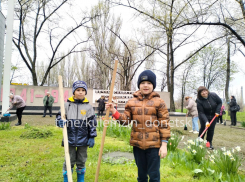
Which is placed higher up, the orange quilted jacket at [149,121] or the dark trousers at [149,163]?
the orange quilted jacket at [149,121]

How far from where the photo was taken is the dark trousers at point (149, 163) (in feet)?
6.86

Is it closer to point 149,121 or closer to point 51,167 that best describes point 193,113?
point 51,167

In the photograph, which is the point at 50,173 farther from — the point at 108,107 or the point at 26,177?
the point at 108,107

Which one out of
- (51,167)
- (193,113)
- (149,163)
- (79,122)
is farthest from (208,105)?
(51,167)

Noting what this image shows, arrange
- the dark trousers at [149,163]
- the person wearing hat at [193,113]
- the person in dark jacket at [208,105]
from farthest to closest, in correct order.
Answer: the person wearing hat at [193,113], the person in dark jacket at [208,105], the dark trousers at [149,163]

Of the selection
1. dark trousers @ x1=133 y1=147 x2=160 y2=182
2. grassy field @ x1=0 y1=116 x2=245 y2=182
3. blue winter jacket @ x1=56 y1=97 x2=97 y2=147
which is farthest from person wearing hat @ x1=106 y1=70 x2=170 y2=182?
grassy field @ x1=0 y1=116 x2=245 y2=182

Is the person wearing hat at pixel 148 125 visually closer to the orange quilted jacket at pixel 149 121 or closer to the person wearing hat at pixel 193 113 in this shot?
the orange quilted jacket at pixel 149 121

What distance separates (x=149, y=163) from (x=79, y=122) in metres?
1.05

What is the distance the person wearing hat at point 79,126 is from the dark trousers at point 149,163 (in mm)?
687

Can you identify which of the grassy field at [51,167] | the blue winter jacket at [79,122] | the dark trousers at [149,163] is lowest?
the grassy field at [51,167]

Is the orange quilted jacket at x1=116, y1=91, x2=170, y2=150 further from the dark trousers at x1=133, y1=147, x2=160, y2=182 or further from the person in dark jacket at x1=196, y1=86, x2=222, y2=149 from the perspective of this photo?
the person in dark jacket at x1=196, y1=86, x2=222, y2=149

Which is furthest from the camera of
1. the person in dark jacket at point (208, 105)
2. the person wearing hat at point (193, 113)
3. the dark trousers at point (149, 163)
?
the person wearing hat at point (193, 113)

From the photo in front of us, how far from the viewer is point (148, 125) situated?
7.09 ft

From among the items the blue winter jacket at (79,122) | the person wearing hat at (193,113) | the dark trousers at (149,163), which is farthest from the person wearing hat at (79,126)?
the person wearing hat at (193,113)
